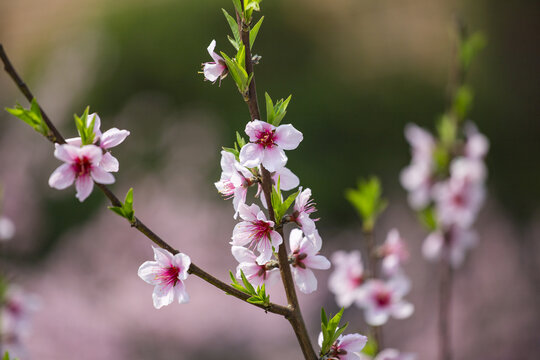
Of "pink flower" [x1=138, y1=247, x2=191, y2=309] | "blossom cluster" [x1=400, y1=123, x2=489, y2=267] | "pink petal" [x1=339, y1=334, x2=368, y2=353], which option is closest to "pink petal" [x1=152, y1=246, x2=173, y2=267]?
"pink flower" [x1=138, y1=247, x2=191, y2=309]

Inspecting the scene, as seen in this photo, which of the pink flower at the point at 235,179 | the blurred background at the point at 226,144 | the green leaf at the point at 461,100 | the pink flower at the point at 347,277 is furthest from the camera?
the blurred background at the point at 226,144

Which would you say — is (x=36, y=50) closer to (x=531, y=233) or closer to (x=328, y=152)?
(x=328, y=152)

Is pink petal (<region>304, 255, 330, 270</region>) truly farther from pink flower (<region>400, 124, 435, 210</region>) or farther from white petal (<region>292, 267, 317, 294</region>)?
pink flower (<region>400, 124, 435, 210</region>)

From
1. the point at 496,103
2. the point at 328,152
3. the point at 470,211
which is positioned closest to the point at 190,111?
the point at 328,152

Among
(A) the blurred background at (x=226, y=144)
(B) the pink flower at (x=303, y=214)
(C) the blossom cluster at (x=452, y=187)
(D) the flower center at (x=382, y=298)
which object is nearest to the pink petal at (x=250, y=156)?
(B) the pink flower at (x=303, y=214)

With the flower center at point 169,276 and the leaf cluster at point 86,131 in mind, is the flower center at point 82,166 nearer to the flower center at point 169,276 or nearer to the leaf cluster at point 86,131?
the leaf cluster at point 86,131

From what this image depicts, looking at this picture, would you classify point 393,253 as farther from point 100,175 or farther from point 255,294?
point 100,175
